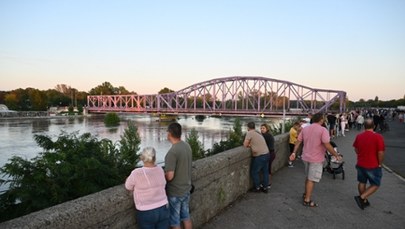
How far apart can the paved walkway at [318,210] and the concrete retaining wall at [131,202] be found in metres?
0.27

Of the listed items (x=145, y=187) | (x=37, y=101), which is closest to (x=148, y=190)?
(x=145, y=187)

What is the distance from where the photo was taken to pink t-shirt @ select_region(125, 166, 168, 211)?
3.26m

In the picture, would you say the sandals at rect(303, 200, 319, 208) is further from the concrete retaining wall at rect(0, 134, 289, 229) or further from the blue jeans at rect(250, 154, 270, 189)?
the concrete retaining wall at rect(0, 134, 289, 229)

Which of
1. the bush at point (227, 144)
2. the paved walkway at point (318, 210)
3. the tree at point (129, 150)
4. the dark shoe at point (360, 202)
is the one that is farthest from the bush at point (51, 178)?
the bush at point (227, 144)

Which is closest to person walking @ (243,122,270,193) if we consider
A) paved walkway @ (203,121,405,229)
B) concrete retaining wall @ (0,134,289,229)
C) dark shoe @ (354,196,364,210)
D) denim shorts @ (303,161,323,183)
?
concrete retaining wall @ (0,134,289,229)

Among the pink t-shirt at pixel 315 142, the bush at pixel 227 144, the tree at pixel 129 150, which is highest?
the pink t-shirt at pixel 315 142

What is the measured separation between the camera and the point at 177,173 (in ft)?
12.5

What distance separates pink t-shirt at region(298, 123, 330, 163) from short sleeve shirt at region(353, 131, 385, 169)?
2.27 ft

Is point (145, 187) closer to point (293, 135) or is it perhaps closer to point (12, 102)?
point (293, 135)

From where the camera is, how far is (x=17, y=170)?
4.02 metres

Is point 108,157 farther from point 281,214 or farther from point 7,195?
point 281,214

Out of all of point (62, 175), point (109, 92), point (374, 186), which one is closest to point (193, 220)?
point (62, 175)

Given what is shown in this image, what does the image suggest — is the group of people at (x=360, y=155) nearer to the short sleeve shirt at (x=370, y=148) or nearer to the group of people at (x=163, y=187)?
the short sleeve shirt at (x=370, y=148)

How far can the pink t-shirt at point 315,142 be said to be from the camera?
18.5ft
